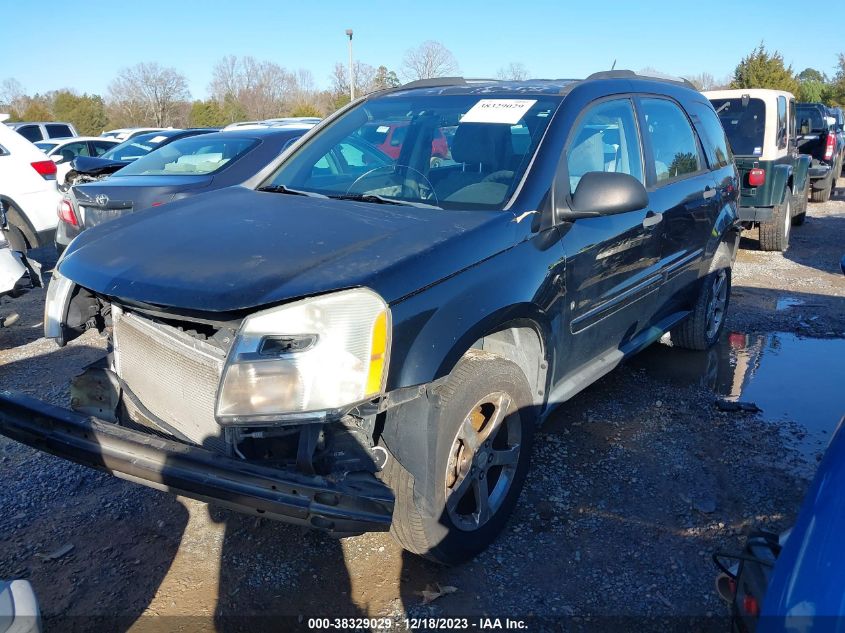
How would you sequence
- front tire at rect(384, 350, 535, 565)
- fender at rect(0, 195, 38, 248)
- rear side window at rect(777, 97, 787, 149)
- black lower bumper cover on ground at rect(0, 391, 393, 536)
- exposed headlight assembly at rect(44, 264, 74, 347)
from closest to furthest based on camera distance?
1. black lower bumper cover on ground at rect(0, 391, 393, 536)
2. front tire at rect(384, 350, 535, 565)
3. exposed headlight assembly at rect(44, 264, 74, 347)
4. fender at rect(0, 195, 38, 248)
5. rear side window at rect(777, 97, 787, 149)

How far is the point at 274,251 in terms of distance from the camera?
2.47 m

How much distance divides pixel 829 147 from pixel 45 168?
14317 mm

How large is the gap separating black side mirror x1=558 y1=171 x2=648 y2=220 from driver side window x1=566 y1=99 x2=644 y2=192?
0.18 metres

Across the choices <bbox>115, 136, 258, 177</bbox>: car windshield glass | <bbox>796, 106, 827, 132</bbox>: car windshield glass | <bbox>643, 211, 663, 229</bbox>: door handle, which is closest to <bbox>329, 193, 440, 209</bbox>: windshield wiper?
<bbox>643, 211, 663, 229</bbox>: door handle

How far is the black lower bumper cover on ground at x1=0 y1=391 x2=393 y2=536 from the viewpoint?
208 cm

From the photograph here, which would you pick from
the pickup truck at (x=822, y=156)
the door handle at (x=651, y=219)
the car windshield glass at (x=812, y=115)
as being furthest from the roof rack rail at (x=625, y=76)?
the car windshield glass at (x=812, y=115)

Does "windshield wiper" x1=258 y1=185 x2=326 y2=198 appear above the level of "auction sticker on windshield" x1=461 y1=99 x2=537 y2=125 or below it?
below

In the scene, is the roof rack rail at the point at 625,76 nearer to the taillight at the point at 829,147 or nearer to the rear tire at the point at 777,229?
the rear tire at the point at 777,229

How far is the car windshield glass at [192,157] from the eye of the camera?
650 cm

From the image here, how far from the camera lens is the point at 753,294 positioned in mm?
7297

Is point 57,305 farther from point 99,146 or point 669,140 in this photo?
point 99,146

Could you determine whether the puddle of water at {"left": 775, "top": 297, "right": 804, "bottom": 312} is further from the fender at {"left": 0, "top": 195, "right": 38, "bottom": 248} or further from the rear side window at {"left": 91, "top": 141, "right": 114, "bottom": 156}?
the rear side window at {"left": 91, "top": 141, "right": 114, "bottom": 156}

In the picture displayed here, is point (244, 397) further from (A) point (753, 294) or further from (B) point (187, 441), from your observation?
(A) point (753, 294)

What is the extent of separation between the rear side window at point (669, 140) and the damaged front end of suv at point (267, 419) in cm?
261
